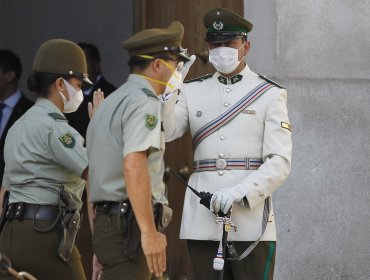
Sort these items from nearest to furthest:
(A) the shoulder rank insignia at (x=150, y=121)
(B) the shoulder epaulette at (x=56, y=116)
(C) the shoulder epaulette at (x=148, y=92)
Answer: (A) the shoulder rank insignia at (x=150, y=121) < (C) the shoulder epaulette at (x=148, y=92) < (B) the shoulder epaulette at (x=56, y=116)

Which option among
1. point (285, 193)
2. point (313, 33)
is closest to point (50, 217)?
point (285, 193)

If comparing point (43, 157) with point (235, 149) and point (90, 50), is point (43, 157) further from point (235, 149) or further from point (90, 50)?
point (90, 50)

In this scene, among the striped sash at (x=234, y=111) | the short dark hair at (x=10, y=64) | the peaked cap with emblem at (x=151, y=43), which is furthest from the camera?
the short dark hair at (x=10, y=64)

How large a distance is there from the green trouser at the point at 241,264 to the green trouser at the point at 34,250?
2.25ft

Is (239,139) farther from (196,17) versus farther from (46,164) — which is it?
(196,17)

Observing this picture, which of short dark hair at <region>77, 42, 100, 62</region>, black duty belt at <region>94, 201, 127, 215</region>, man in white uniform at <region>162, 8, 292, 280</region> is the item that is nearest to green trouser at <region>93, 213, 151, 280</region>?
black duty belt at <region>94, 201, 127, 215</region>

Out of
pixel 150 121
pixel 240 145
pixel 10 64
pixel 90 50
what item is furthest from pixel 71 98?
pixel 90 50

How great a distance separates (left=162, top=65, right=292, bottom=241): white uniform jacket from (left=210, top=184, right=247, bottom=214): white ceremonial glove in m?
0.04

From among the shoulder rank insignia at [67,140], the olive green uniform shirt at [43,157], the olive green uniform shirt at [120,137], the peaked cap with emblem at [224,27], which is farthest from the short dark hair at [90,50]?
the olive green uniform shirt at [120,137]

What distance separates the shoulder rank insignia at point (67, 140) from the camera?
584 cm

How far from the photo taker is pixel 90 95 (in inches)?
404

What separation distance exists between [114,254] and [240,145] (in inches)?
47.8

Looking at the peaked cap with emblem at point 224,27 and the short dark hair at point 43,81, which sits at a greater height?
the peaked cap with emblem at point 224,27

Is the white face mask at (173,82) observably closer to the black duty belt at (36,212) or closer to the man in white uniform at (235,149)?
the man in white uniform at (235,149)
